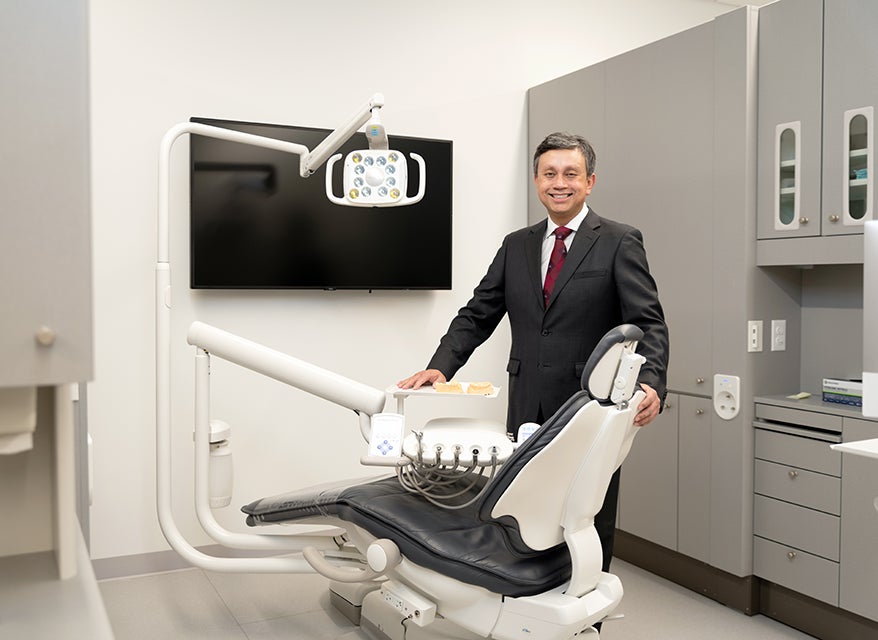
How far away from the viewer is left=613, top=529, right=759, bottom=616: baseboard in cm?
324

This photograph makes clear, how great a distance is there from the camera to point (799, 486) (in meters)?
3.06

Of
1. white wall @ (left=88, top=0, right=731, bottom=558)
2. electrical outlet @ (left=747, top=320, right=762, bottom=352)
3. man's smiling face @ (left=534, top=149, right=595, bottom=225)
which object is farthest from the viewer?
white wall @ (left=88, top=0, right=731, bottom=558)

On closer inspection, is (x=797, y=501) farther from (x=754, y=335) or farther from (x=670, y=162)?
(x=670, y=162)

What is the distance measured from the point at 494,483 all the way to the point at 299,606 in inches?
62.3

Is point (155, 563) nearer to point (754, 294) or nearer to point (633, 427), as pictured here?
point (633, 427)

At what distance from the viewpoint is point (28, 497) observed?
1.31 m

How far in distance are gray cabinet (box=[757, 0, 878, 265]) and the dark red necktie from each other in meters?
0.84

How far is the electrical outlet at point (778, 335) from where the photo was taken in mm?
3311

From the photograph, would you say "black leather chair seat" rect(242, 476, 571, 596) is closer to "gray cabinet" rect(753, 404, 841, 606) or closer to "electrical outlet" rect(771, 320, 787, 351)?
"gray cabinet" rect(753, 404, 841, 606)

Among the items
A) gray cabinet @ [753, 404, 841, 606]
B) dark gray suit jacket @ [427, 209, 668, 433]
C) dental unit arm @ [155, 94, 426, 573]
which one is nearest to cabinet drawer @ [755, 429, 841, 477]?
gray cabinet @ [753, 404, 841, 606]

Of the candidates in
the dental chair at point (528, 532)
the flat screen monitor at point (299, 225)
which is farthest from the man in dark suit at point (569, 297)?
the flat screen monitor at point (299, 225)

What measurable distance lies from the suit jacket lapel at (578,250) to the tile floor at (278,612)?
4.29ft

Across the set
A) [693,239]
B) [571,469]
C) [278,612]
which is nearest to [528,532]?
[571,469]

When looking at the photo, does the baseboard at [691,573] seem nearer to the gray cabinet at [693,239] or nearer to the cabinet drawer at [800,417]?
the gray cabinet at [693,239]
